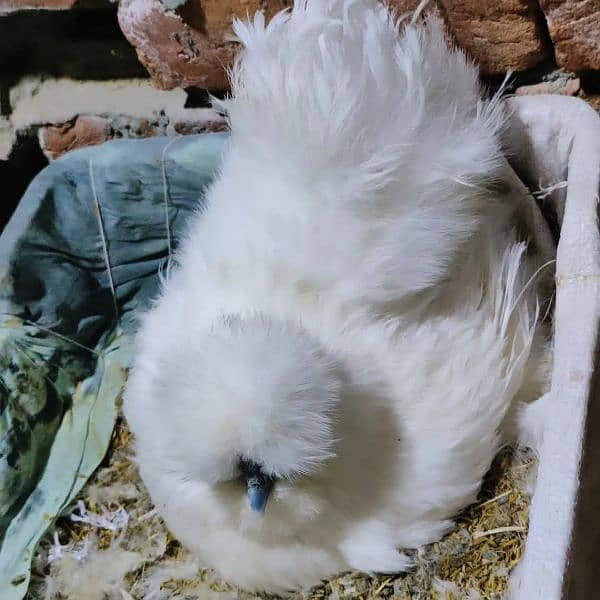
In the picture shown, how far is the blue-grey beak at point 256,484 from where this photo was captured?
103 centimetres

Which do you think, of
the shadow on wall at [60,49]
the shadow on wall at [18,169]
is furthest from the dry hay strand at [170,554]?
the shadow on wall at [60,49]

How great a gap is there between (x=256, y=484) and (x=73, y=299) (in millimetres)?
701

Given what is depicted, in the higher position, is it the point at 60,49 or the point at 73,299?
the point at 60,49

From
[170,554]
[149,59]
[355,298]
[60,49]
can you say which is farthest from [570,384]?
[60,49]

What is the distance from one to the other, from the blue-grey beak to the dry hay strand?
0.25 meters

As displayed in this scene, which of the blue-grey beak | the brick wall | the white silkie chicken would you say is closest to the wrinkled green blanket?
the brick wall

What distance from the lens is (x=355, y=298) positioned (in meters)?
1.13

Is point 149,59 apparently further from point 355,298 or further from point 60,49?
point 355,298

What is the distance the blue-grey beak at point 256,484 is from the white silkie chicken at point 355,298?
1 cm

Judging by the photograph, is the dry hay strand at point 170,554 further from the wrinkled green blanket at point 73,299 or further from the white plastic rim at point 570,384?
the white plastic rim at point 570,384

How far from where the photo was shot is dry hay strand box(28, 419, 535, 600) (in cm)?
116

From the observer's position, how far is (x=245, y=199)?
3.92 feet

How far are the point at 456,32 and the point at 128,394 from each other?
0.79 m

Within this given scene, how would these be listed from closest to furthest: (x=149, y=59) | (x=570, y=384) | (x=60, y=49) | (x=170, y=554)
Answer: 1. (x=570, y=384)
2. (x=170, y=554)
3. (x=149, y=59)
4. (x=60, y=49)
